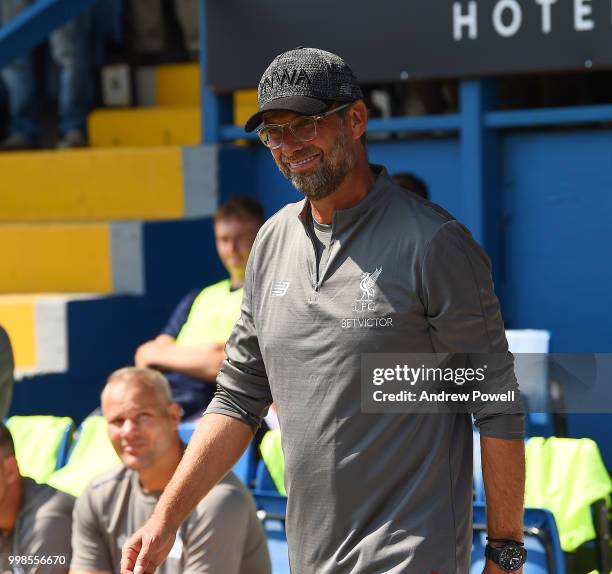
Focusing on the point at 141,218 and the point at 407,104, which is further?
the point at 141,218

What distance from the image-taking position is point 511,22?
577cm

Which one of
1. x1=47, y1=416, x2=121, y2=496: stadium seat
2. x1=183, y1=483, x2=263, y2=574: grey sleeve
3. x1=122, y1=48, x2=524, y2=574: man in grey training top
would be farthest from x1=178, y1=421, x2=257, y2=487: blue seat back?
x1=122, y1=48, x2=524, y2=574: man in grey training top

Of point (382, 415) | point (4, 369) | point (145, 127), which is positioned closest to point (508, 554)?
point (382, 415)

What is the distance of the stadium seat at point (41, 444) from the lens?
5008 millimetres

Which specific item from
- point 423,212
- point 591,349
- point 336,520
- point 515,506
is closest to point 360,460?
point 336,520

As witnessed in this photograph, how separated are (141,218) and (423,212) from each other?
15.0ft

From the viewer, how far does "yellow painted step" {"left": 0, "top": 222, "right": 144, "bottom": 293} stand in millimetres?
6516

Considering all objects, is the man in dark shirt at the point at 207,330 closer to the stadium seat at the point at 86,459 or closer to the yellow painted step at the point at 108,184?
the stadium seat at the point at 86,459

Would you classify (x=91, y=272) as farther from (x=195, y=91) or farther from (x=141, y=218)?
(x=195, y=91)

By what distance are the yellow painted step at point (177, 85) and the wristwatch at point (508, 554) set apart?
6024 mm

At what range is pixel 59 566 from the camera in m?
3.98

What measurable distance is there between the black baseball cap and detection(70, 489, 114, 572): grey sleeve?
1.77 meters

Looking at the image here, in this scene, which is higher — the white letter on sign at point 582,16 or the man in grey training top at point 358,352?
the white letter on sign at point 582,16

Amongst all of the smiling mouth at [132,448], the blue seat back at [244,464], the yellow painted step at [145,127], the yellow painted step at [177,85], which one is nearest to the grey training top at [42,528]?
the smiling mouth at [132,448]
